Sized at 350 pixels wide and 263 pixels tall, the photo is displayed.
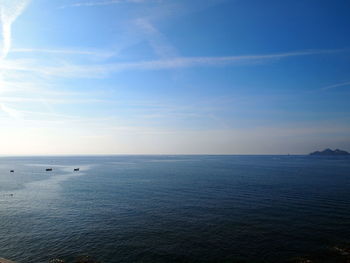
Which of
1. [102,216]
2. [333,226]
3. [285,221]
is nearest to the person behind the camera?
[333,226]

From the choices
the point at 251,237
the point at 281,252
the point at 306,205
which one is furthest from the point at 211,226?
the point at 306,205

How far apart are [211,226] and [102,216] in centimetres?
2631

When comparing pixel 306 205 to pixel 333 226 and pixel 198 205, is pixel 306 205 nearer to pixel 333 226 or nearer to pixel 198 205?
pixel 333 226

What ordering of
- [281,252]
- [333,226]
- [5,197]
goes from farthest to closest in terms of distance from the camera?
[5,197] < [333,226] < [281,252]

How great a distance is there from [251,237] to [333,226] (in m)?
18.5

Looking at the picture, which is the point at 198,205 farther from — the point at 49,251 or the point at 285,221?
the point at 49,251

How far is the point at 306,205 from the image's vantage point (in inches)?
2336

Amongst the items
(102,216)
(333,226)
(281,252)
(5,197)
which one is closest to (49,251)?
(102,216)

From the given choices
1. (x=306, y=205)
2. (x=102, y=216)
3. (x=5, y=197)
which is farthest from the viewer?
(x=5, y=197)

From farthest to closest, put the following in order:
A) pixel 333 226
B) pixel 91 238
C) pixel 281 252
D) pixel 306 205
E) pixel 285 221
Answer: pixel 306 205
pixel 285 221
pixel 333 226
pixel 91 238
pixel 281 252

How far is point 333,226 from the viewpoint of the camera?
4334cm

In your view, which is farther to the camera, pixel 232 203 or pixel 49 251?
pixel 232 203

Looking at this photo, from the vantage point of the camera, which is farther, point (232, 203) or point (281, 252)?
point (232, 203)


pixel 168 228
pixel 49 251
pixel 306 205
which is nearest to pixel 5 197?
pixel 49 251
